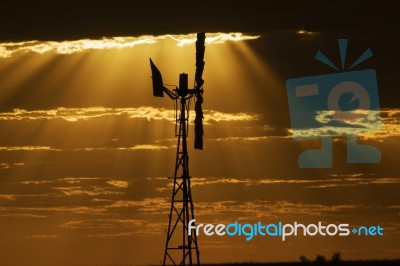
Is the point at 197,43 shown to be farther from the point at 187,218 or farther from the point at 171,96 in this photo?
the point at 187,218

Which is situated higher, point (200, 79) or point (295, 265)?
point (200, 79)

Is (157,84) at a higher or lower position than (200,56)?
lower

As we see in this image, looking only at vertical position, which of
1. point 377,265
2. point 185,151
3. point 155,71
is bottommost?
point 377,265

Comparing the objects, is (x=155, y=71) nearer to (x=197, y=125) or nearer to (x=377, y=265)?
(x=197, y=125)

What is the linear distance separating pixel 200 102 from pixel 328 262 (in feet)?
101

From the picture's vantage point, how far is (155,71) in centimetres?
8000

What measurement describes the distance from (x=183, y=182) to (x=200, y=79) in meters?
6.96

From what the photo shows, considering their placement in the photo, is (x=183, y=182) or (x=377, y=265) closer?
(x=183, y=182)

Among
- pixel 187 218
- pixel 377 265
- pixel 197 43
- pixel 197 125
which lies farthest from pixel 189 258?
pixel 377 265

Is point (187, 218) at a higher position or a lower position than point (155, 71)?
lower

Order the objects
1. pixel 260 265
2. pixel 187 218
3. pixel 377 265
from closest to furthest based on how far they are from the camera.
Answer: pixel 187 218
pixel 377 265
pixel 260 265

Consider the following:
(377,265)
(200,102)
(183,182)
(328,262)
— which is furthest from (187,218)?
(328,262)

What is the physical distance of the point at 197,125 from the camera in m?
80.6

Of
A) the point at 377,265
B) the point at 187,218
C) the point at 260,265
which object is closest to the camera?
the point at 187,218
